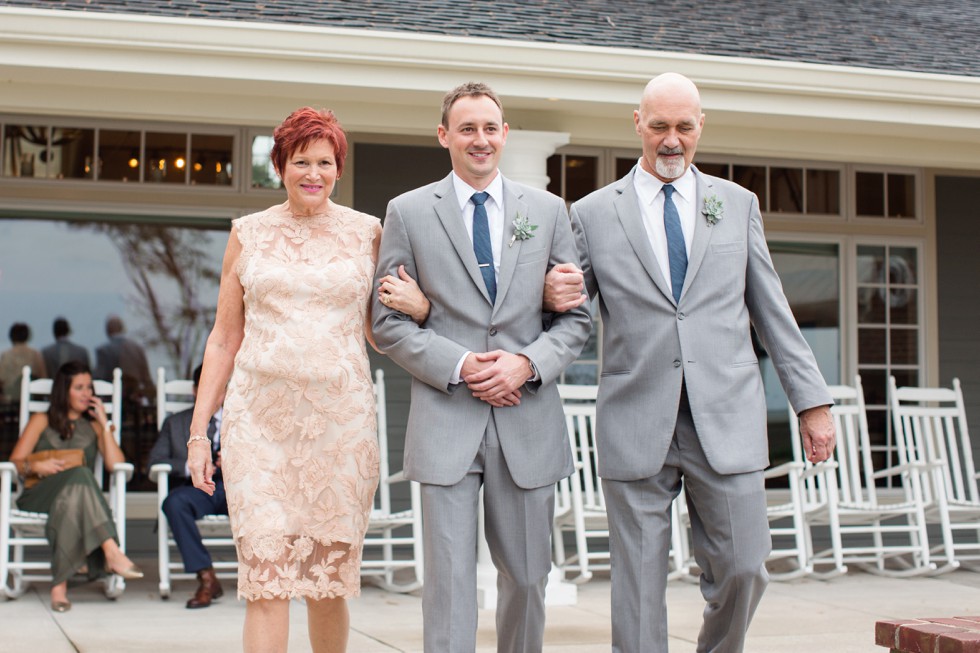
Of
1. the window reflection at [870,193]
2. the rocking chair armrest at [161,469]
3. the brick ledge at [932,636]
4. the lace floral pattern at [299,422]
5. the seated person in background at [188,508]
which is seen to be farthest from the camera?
the window reflection at [870,193]

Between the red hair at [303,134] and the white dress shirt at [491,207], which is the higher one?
the red hair at [303,134]

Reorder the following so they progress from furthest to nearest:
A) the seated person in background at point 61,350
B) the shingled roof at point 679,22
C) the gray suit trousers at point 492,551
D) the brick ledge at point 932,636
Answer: the seated person in background at point 61,350, the shingled roof at point 679,22, the gray suit trousers at point 492,551, the brick ledge at point 932,636

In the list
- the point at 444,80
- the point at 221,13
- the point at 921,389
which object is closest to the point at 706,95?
the point at 444,80

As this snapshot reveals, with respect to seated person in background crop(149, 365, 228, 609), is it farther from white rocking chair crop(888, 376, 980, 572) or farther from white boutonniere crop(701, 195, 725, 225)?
white rocking chair crop(888, 376, 980, 572)

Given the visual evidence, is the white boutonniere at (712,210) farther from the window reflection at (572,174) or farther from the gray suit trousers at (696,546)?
the window reflection at (572,174)

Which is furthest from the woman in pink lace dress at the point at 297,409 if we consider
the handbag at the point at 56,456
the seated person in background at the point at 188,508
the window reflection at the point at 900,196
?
the window reflection at the point at 900,196

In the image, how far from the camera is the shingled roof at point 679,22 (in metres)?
5.91

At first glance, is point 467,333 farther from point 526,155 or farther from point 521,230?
point 526,155

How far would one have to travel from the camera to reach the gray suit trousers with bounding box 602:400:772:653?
3412 mm

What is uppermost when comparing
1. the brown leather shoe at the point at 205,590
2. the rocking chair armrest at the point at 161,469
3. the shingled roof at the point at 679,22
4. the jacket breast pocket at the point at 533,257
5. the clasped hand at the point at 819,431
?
the shingled roof at the point at 679,22

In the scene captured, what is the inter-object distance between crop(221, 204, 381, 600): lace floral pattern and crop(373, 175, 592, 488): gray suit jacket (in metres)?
0.16

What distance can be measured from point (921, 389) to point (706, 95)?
299 centimetres

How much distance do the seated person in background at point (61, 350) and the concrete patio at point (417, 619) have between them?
148 cm

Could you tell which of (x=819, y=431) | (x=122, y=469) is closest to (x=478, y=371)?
(x=819, y=431)
